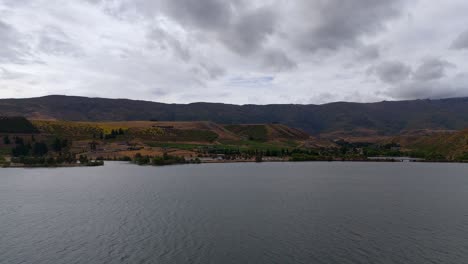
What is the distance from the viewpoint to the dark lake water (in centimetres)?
4119

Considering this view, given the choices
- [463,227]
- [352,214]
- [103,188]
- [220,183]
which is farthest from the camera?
[220,183]

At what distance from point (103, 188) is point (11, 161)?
10529cm

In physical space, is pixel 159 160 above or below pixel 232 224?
above

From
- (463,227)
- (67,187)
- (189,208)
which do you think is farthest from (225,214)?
(67,187)

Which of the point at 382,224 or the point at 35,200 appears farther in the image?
the point at 35,200

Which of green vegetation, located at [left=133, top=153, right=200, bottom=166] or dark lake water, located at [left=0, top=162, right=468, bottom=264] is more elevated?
green vegetation, located at [left=133, top=153, right=200, bottom=166]

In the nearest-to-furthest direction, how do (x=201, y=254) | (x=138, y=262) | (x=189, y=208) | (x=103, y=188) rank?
(x=138, y=262) → (x=201, y=254) → (x=189, y=208) → (x=103, y=188)

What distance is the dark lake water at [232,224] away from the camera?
4119cm

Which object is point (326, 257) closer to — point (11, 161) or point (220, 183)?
point (220, 183)

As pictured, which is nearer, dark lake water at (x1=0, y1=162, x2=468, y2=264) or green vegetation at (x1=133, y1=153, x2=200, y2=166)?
dark lake water at (x1=0, y1=162, x2=468, y2=264)

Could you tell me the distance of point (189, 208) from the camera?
67.1 m

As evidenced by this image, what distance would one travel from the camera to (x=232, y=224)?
55.2 metres

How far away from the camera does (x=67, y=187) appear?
9531 cm

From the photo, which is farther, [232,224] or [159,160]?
[159,160]
